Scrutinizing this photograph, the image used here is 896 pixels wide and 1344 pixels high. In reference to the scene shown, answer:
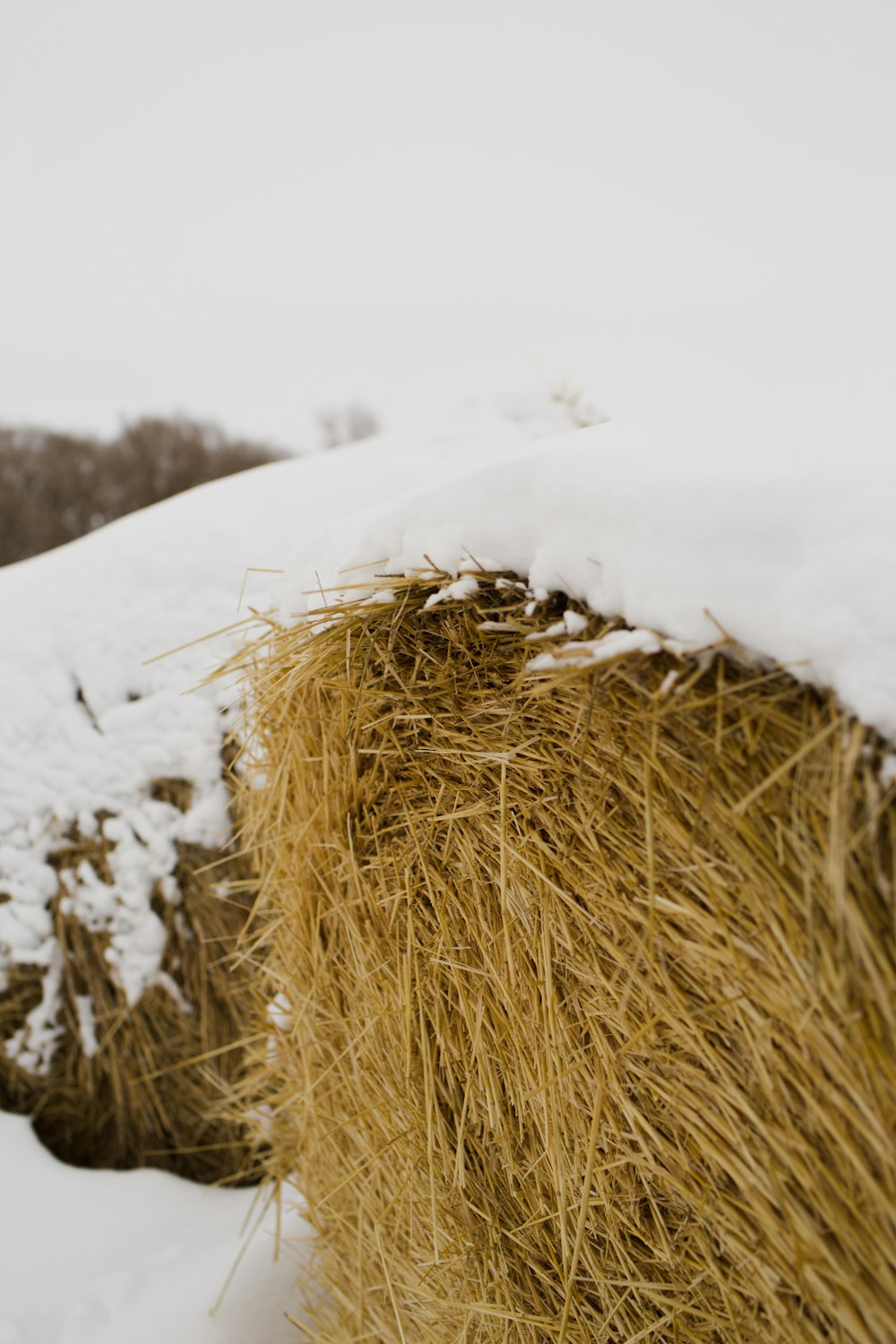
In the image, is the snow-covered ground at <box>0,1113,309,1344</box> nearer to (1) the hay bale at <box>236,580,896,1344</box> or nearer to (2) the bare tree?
(1) the hay bale at <box>236,580,896,1344</box>

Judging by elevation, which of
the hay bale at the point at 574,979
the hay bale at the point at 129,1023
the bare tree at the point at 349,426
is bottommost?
the hay bale at the point at 129,1023

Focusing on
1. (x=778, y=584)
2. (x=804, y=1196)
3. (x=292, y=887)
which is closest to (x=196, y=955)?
(x=292, y=887)

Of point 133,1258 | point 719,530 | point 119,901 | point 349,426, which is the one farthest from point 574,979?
point 349,426

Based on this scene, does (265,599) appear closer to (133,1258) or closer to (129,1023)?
(129,1023)

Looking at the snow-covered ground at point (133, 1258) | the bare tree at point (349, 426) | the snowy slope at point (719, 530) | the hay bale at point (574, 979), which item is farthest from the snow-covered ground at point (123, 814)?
the bare tree at point (349, 426)

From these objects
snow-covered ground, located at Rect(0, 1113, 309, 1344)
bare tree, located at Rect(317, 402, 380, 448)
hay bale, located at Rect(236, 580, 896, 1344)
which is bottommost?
snow-covered ground, located at Rect(0, 1113, 309, 1344)

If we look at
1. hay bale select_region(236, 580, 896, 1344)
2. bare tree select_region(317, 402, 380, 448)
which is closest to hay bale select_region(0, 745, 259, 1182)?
hay bale select_region(236, 580, 896, 1344)

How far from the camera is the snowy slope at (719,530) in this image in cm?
41

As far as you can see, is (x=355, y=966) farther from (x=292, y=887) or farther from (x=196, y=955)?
(x=196, y=955)

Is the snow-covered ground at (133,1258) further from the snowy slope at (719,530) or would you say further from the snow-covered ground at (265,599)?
the snowy slope at (719,530)

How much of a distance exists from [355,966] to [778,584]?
676mm

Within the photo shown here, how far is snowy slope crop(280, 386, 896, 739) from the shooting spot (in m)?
0.41

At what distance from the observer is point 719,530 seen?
46cm

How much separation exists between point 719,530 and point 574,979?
424 millimetres
